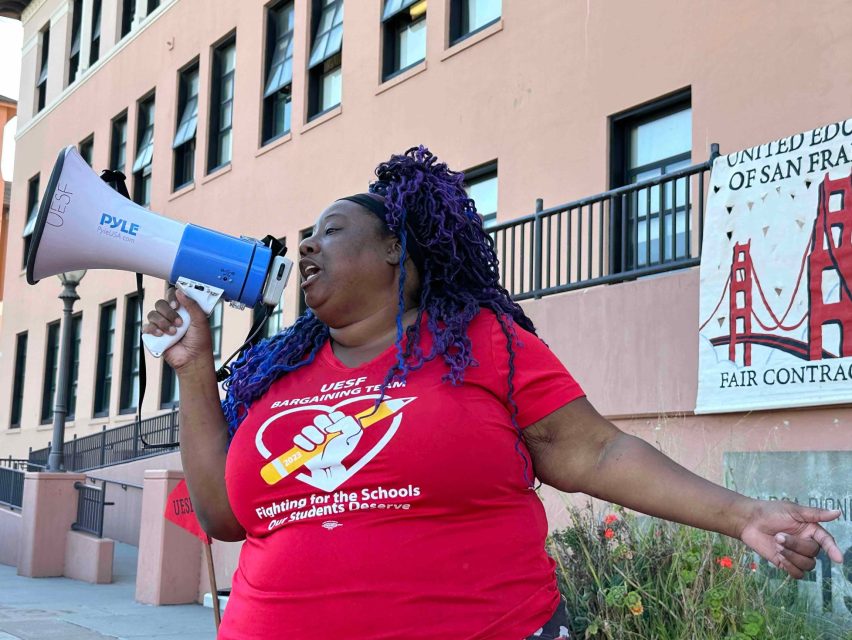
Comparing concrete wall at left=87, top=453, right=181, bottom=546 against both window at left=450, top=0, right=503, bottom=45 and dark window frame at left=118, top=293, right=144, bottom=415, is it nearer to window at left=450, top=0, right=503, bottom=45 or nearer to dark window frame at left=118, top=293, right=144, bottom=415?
dark window frame at left=118, top=293, right=144, bottom=415

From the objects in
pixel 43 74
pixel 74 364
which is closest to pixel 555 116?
pixel 74 364

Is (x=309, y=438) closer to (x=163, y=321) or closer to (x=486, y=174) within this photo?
(x=163, y=321)

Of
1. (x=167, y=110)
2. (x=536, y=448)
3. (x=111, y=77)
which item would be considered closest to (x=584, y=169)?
(x=536, y=448)

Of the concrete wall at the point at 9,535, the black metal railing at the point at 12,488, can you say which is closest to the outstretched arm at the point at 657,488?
the concrete wall at the point at 9,535

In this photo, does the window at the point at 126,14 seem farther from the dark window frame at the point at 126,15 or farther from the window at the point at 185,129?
the window at the point at 185,129

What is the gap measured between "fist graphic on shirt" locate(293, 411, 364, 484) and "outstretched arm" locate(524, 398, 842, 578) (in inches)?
15.7

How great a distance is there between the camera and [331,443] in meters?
2.42

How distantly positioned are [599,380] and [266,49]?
924 cm

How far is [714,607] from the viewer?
4.81 m

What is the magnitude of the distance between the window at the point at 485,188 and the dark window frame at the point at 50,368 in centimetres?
1323

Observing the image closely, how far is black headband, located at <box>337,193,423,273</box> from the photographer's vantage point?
107 inches

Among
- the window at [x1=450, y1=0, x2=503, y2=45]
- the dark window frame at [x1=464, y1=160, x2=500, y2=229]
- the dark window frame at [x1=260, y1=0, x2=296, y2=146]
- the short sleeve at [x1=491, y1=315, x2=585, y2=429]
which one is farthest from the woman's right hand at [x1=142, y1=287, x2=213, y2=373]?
the dark window frame at [x1=260, y1=0, x2=296, y2=146]

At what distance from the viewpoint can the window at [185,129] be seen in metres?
18.0

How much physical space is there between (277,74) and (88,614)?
8.14 m
